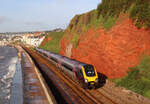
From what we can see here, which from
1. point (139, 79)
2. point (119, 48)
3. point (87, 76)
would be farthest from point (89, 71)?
point (119, 48)

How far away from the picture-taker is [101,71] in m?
26.1

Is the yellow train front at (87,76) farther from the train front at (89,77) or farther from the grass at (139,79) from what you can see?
the grass at (139,79)

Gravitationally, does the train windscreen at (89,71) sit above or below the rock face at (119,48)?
below

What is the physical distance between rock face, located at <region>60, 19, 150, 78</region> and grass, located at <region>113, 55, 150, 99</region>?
35.2 inches

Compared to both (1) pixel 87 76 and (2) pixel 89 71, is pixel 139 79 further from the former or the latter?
(1) pixel 87 76

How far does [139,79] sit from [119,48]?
19.5ft

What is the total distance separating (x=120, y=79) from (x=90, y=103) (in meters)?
7.22

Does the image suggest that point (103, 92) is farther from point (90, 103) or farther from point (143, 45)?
point (143, 45)

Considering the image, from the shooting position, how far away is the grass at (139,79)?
17920mm

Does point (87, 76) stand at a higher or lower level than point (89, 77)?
higher

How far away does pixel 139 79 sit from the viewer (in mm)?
19312

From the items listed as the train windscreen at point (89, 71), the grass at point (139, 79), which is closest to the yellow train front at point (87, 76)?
the train windscreen at point (89, 71)

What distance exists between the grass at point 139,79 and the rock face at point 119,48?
0.89m

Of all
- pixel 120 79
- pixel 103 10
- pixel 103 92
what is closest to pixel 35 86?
pixel 103 92
